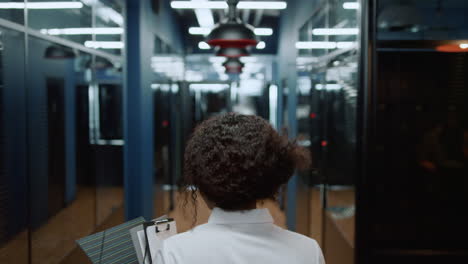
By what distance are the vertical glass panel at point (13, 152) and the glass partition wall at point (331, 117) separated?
2.10m

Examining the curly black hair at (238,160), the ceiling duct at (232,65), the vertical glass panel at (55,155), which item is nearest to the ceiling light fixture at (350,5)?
the curly black hair at (238,160)

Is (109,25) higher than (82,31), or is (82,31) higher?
(109,25)

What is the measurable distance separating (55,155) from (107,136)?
1.24m

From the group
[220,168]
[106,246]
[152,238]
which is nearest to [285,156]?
[220,168]

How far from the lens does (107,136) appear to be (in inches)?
184

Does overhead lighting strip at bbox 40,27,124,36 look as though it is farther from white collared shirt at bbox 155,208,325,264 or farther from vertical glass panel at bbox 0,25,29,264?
white collared shirt at bbox 155,208,325,264

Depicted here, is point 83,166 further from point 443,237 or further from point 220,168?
point 443,237

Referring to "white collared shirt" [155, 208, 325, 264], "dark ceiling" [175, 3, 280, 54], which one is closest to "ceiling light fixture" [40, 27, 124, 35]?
"white collared shirt" [155, 208, 325, 264]

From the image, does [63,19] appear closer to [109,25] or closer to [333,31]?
[109,25]

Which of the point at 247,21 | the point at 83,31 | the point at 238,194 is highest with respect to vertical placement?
the point at 247,21

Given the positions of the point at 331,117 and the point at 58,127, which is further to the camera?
the point at 331,117

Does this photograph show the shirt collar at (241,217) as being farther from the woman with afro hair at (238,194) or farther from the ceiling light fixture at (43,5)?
the ceiling light fixture at (43,5)

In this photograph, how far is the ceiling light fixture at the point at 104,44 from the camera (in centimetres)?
408

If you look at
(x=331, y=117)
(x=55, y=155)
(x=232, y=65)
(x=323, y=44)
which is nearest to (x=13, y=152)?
(x=55, y=155)
